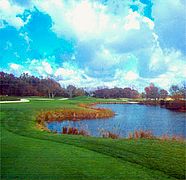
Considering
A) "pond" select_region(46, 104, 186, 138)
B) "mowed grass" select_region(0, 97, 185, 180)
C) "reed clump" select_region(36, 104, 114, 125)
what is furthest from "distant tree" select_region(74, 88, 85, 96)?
"mowed grass" select_region(0, 97, 185, 180)

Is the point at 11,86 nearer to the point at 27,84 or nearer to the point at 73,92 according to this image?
the point at 27,84

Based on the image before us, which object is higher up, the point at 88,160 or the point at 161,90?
the point at 161,90

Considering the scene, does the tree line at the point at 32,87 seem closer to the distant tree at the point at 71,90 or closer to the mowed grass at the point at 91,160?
the distant tree at the point at 71,90

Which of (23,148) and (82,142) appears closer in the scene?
(23,148)

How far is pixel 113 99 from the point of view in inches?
2827

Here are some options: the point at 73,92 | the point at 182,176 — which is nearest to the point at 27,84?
the point at 73,92

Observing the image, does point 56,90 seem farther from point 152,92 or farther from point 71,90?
point 152,92

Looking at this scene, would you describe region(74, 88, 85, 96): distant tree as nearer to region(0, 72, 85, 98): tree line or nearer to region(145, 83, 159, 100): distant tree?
region(0, 72, 85, 98): tree line

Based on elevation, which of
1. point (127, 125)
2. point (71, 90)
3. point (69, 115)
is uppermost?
point (71, 90)

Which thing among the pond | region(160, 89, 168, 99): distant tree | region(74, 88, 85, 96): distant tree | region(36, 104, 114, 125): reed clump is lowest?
the pond

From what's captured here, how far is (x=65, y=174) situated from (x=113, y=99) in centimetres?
6562

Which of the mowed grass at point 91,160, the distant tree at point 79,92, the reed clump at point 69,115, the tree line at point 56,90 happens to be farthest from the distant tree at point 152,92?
the mowed grass at point 91,160

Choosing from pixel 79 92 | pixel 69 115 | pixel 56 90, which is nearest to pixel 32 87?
pixel 56 90

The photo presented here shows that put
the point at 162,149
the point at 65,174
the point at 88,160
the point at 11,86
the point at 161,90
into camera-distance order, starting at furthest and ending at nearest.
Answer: the point at 161,90, the point at 11,86, the point at 162,149, the point at 88,160, the point at 65,174
